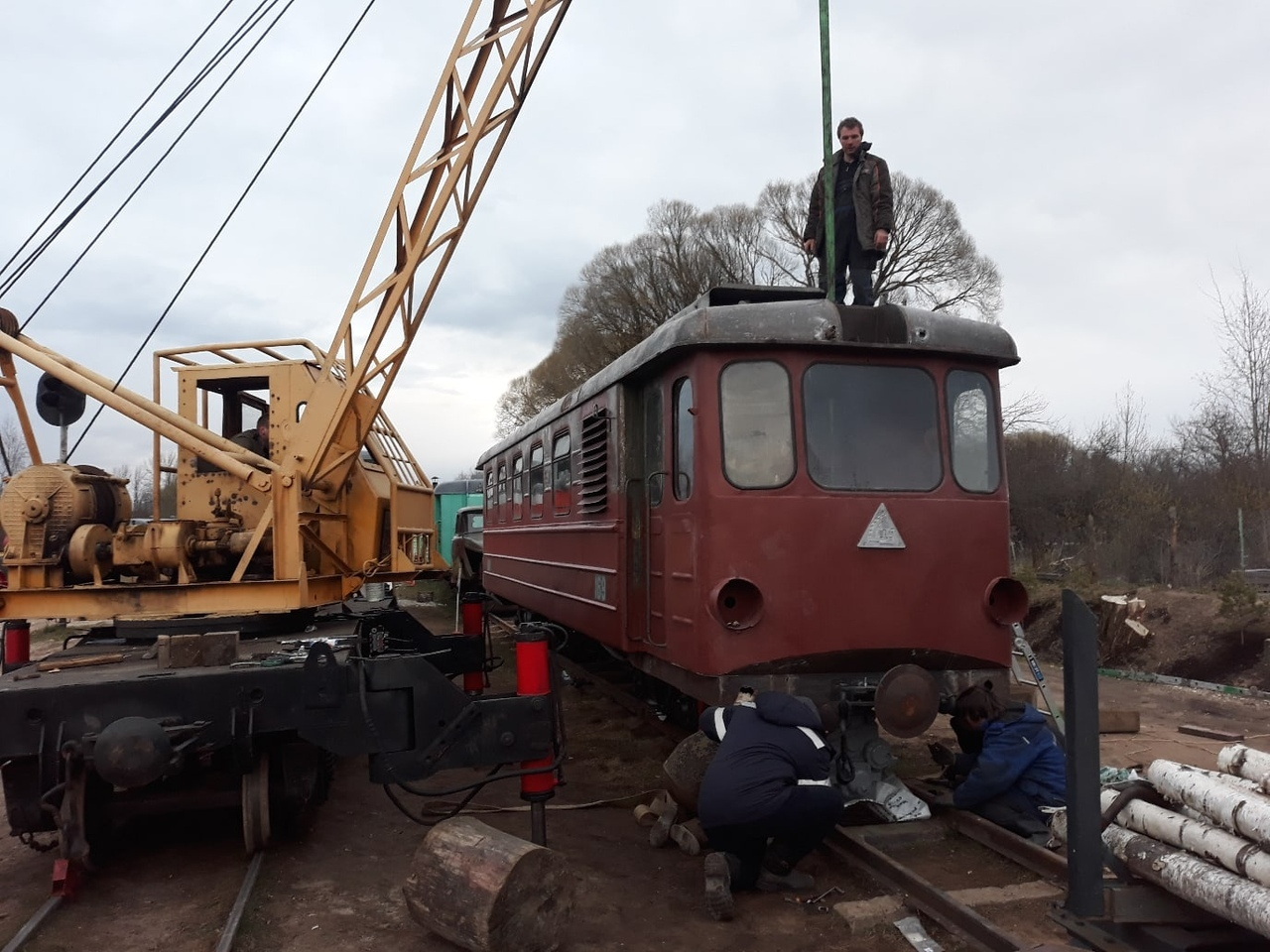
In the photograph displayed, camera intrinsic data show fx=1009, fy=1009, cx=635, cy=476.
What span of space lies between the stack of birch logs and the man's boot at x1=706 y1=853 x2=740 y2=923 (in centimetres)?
166

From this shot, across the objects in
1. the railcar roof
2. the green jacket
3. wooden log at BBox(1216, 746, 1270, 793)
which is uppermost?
the green jacket

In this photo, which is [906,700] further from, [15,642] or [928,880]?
[15,642]

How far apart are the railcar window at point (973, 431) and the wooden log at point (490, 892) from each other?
3.31 m

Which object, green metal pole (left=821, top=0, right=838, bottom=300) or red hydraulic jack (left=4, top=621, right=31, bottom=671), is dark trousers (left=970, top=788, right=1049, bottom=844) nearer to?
green metal pole (left=821, top=0, right=838, bottom=300)

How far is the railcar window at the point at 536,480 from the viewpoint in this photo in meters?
10.2

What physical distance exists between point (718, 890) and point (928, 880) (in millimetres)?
1127

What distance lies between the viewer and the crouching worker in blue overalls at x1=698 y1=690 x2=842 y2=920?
4691 mm

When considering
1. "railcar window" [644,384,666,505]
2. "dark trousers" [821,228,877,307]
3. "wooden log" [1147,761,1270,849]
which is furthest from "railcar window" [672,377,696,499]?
"wooden log" [1147,761,1270,849]

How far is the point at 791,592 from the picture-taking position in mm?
5594

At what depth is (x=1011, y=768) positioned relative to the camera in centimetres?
550

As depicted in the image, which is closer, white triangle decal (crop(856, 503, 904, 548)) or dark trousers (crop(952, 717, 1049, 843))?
dark trousers (crop(952, 717, 1049, 843))

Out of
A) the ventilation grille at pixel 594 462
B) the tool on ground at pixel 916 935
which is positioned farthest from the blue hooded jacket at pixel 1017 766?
the ventilation grille at pixel 594 462

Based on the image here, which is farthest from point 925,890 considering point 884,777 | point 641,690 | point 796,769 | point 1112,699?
point 1112,699

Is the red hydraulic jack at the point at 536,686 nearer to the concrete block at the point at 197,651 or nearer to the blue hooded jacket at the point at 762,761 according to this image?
the blue hooded jacket at the point at 762,761
